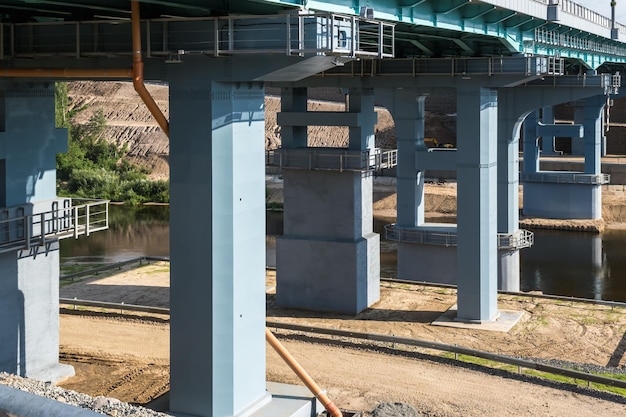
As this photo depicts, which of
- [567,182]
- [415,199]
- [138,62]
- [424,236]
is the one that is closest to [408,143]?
[415,199]

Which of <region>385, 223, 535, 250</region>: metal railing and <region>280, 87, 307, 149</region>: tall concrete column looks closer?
<region>280, 87, 307, 149</region>: tall concrete column

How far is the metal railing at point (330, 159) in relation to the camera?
1208 inches

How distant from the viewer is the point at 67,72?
17344mm

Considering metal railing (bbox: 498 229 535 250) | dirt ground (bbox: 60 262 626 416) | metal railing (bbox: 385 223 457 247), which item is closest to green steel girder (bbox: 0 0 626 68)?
metal railing (bbox: 498 229 535 250)

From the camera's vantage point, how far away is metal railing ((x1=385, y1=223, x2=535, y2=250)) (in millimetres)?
36344

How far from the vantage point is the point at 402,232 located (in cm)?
3700

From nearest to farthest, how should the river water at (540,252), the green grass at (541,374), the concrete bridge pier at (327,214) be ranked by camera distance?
the green grass at (541,374)
the concrete bridge pier at (327,214)
the river water at (540,252)

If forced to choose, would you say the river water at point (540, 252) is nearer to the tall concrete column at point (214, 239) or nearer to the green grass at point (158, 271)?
the green grass at point (158, 271)

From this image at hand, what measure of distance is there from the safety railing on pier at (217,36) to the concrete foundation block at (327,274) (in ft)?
48.5

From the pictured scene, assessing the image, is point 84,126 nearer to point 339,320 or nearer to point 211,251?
point 339,320

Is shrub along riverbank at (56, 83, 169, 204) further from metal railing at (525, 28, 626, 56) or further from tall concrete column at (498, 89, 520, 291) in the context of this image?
tall concrete column at (498, 89, 520, 291)

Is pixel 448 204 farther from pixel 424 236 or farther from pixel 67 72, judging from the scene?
pixel 67 72

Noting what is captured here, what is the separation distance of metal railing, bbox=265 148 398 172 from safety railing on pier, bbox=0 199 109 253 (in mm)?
11503

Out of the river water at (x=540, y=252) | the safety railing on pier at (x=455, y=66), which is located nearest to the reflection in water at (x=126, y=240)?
the river water at (x=540, y=252)
